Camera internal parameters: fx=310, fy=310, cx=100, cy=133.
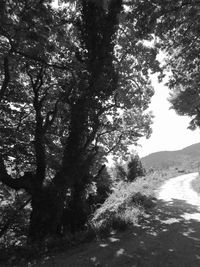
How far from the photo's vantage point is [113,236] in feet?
32.0

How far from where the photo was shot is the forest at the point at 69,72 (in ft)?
36.4

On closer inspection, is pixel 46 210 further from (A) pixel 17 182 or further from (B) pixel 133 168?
(B) pixel 133 168

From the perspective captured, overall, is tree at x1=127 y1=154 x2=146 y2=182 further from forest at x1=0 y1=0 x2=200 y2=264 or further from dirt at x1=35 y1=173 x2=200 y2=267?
dirt at x1=35 y1=173 x2=200 y2=267

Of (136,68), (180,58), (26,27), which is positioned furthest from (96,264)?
(136,68)

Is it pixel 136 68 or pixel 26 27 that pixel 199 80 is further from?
pixel 26 27

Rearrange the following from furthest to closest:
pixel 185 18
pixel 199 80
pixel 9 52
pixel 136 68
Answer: pixel 136 68
pixel 199 80
pixel 185 18
pixel 9 52

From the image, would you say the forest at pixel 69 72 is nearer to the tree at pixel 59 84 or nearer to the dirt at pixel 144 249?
the tree at pixel 59 84

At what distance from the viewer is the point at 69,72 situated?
51.4ft

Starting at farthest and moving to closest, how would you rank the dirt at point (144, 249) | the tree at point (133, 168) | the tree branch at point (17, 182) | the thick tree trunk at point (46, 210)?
the tree at point (133, 168)
the tree branch at point (17, 182)
the thick tree trunk at point (46, 210)
the dirt at point (144, 249)

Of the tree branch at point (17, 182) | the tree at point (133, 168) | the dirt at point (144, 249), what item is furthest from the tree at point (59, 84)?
the tree at point (133, 168)

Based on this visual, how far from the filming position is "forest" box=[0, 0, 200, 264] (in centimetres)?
1109

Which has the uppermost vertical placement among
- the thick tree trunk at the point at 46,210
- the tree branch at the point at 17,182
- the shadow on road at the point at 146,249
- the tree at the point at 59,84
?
the tree at the point at 59,84

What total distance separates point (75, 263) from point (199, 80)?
11.1 m

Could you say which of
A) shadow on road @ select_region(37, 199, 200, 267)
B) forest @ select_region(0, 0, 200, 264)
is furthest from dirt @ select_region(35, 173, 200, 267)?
forest @ select_region(0, 0, 200, 264)
